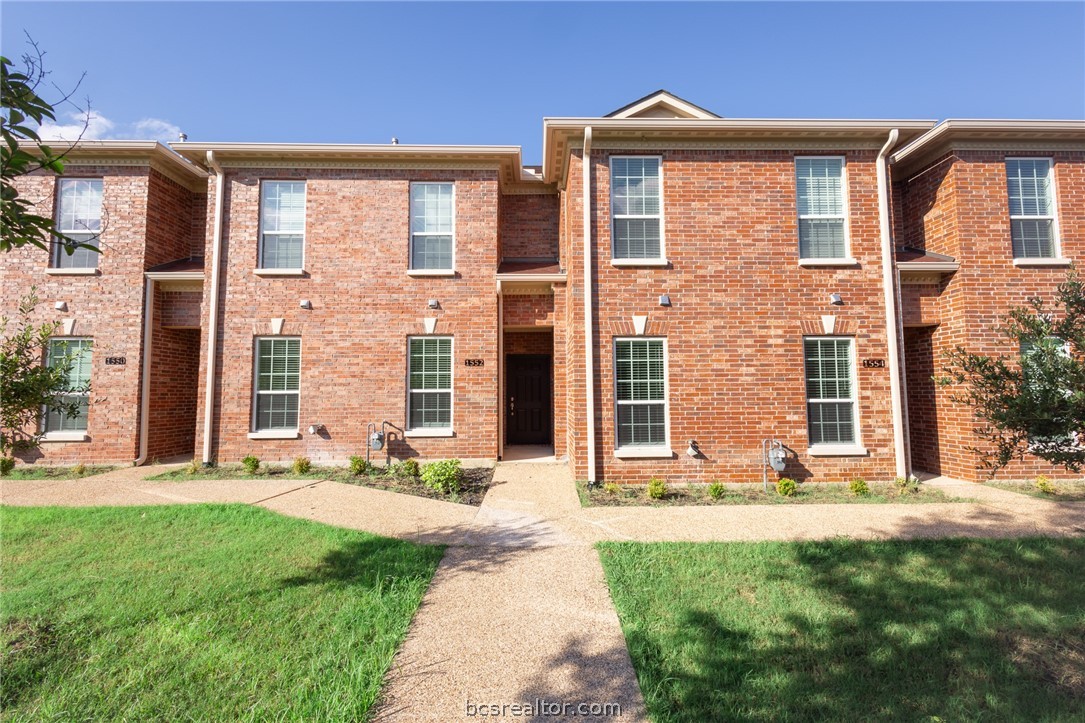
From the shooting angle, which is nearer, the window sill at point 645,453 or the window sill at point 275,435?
the window sill at point 645,453

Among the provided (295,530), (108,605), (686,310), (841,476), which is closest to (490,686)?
(108,605)

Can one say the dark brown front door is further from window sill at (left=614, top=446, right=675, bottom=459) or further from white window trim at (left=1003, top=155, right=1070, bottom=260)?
white window trim at (left=1003, top=155, right=1070, bottom=260)

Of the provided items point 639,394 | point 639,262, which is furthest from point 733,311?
point 639,394

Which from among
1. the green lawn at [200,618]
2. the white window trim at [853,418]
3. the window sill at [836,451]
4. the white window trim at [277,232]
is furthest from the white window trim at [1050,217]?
the white window trim at [277,232]

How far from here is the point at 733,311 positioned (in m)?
8.48

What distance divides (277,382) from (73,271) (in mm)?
5158

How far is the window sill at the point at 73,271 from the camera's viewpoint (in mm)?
10060

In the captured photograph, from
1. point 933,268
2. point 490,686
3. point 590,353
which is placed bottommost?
point 490,686

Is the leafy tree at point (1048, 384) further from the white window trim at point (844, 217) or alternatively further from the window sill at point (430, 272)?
the window sill at point (430, 272)

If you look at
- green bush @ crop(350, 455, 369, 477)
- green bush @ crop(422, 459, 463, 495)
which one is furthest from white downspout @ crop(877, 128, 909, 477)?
green bush @ crop(350, 455, 369, 477)

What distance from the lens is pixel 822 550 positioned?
16.8 ft

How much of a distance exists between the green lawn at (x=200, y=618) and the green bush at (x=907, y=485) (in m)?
7.68

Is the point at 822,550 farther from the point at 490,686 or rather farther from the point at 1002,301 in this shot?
the point at 1002,301

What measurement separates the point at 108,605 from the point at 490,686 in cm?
343
